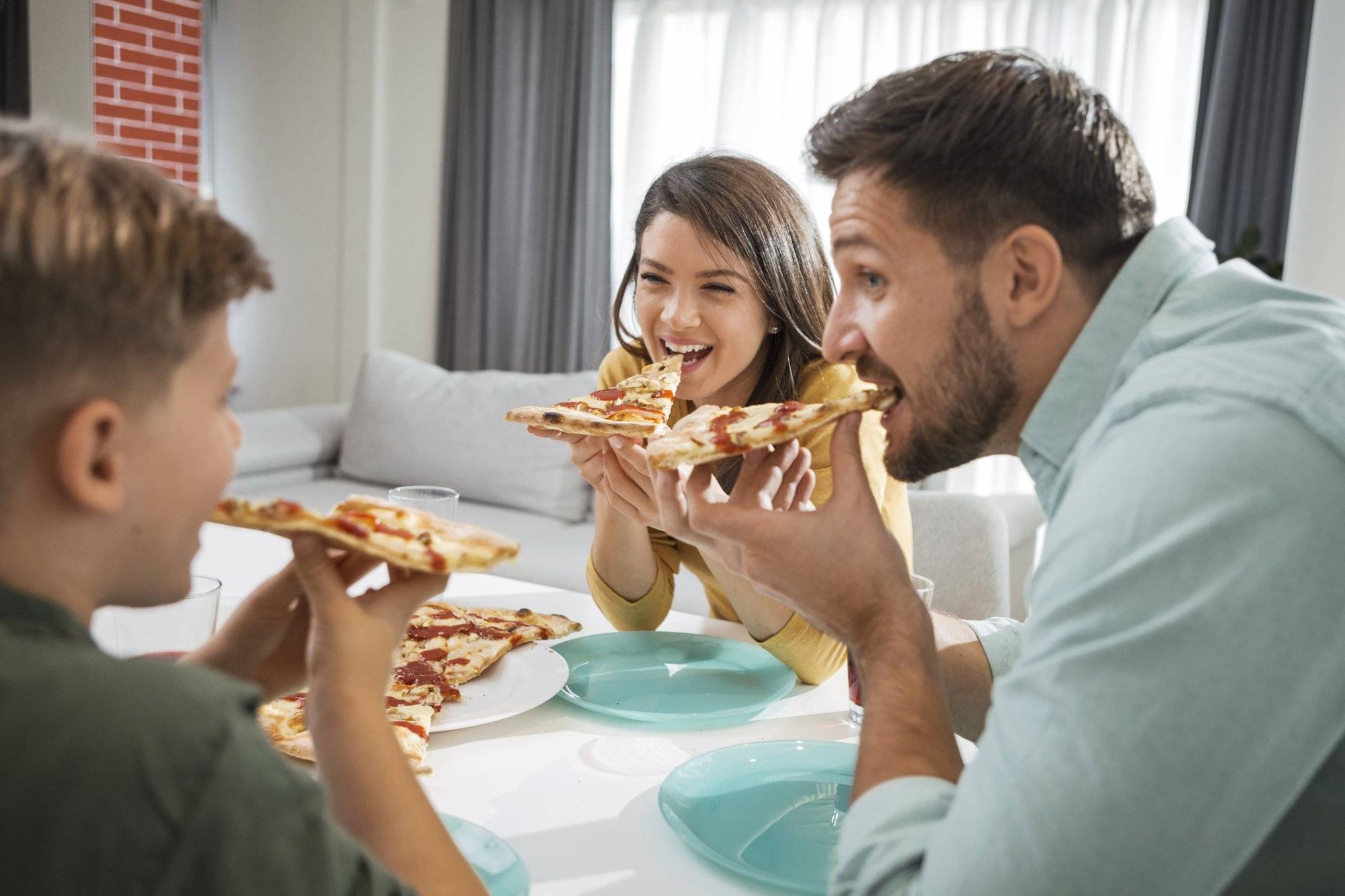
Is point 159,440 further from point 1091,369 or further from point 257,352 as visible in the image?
point 257,352

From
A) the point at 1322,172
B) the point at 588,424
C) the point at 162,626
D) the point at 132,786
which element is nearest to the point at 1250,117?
the point at 1322,172

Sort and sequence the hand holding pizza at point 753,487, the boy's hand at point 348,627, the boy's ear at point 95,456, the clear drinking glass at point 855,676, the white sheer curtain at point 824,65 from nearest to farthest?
1. the boy's ear at point 95,456
2. the boy's hand at point 348,627
3. the clear drinking glass at point 855,676
4. the hand holding pizza at point 753,487
5. the white sheer curtain at point 824,65

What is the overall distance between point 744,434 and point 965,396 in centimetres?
54

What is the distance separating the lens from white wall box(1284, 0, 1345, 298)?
14.5 feet

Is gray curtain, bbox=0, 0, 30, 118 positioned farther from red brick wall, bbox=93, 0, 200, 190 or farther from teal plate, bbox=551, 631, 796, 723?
teal plate, bbox=551, 631, 796, 723

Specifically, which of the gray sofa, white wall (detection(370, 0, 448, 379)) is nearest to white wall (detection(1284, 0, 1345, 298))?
the gray sofa

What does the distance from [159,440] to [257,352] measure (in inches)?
288

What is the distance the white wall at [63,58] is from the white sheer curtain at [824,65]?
10.0 ft

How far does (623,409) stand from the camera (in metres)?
2.87

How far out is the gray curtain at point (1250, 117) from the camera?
5.27 m

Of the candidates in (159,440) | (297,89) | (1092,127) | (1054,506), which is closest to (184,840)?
(159,440)

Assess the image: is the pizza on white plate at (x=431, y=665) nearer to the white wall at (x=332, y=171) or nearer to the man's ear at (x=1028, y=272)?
the man's ear at (x=1028, y=272)

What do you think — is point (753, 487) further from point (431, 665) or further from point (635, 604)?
point (431, 665)

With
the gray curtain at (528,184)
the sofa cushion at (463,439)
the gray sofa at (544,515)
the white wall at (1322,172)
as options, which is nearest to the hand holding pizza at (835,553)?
the gray sofa at (544,515)
